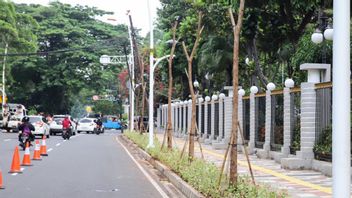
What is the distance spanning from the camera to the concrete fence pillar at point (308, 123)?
635 inches

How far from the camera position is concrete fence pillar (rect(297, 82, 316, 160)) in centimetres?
1612

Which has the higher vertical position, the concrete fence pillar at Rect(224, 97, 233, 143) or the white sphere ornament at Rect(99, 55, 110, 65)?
the white sphere ornament at Rect(99, 55, 110, 65)

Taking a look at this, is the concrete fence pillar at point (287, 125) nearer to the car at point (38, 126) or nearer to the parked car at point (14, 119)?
the car at point (38, 126)

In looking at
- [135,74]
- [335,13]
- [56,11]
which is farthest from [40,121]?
Result: [335,13]

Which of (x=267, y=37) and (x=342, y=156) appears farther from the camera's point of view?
(x=267, y=37)

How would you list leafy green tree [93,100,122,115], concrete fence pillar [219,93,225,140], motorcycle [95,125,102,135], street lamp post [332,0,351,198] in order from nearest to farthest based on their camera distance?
street lamp post [332,0,351,198]
concrete fence pillar [219,93,225,140]
motorcycle [95,125,102,135]
leafy green tree [93,100,122,115]

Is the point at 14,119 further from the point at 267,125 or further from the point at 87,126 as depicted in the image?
the point at 267,125

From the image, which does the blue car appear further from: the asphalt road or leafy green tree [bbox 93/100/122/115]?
the asphalt road

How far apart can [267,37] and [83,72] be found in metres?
35.6

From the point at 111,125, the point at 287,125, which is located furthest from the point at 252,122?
the point at 111,125

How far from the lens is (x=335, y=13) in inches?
235

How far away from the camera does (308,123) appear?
53.3 ft

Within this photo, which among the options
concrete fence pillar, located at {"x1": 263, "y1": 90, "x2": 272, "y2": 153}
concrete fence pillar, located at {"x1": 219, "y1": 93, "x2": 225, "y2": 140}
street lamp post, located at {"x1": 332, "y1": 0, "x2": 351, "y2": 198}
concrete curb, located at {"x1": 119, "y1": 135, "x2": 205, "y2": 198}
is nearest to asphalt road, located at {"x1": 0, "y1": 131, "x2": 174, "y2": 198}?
concrete curb, located at {"x1": 119, "y1": 135, "x2": 205, "y2": 198}

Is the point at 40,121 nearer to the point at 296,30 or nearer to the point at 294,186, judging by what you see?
the point at 296,30
